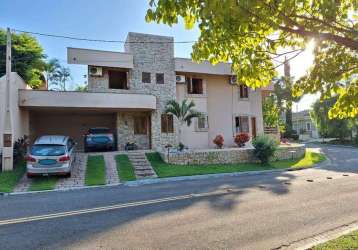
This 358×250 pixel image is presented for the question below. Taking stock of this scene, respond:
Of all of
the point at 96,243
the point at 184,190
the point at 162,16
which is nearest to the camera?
the point at 162,16

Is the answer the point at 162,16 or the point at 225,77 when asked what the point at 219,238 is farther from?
the point at 225,77

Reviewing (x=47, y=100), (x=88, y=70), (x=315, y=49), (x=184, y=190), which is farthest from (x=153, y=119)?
(x=315, y=49)

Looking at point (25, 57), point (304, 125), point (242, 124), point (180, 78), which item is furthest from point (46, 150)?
point (304, 125)

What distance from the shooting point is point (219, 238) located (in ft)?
18.4

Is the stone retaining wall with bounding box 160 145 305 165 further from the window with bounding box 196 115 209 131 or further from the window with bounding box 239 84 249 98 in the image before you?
the window with bounding box 239 84 249 98

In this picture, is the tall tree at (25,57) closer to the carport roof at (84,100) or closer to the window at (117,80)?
the carport roof at (84,100)

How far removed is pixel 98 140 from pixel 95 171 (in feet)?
15.4

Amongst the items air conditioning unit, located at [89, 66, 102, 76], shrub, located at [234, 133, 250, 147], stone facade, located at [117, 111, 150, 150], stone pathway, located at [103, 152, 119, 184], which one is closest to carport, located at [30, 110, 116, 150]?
stone facade, located at [117, 111, 150, 150]

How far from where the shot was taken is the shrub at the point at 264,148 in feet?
65.6

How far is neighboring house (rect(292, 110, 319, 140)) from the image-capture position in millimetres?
55156

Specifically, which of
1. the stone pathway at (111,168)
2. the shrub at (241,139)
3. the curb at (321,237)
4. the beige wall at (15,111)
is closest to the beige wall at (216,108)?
the shrub at (241,139)

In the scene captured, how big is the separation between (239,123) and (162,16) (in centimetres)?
2308

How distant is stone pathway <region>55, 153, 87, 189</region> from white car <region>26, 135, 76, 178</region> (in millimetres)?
392

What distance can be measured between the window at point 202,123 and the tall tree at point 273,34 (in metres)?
19.3
